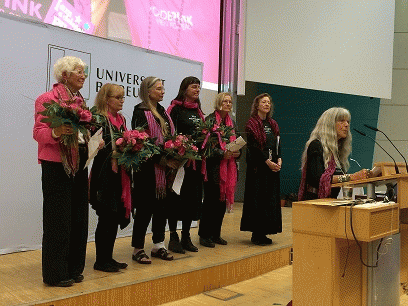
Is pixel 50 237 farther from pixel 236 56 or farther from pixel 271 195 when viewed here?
pixel 236 56

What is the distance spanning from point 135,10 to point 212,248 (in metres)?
2.63

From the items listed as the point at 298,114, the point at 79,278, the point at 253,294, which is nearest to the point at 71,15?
the point at 79,278

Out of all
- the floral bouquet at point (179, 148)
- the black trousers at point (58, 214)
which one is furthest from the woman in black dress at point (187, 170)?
the black trousers at point (58, 214)

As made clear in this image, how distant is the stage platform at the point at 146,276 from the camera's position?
2.83 meters

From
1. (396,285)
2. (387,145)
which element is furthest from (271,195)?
(387,145)

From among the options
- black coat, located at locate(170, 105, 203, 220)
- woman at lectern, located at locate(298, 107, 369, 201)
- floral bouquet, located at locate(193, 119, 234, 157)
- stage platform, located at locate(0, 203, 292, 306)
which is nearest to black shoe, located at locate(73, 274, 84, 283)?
stage platform, located at locate(0, 203, 292, 306)

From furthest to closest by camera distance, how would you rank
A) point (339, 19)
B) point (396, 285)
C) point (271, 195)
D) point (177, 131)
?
1. point (339, 19)
2. point (271, 195)
3. point (177, 131)
4. point (396, 285)

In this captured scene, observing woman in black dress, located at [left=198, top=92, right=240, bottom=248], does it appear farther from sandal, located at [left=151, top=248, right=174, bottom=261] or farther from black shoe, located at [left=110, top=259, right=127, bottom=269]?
black shoe, located at [left=110, top=259, right=127, bottom=269]

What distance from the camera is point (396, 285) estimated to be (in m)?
3.08

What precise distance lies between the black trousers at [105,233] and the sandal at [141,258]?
311 millimetres

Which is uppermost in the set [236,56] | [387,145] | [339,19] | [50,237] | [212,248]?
[339,19]

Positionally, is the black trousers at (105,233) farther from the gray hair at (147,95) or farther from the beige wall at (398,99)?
the beige wall at (398,99)

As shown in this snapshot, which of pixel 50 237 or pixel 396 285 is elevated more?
pixel 50 237

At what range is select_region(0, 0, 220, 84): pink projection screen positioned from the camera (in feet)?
14.4
